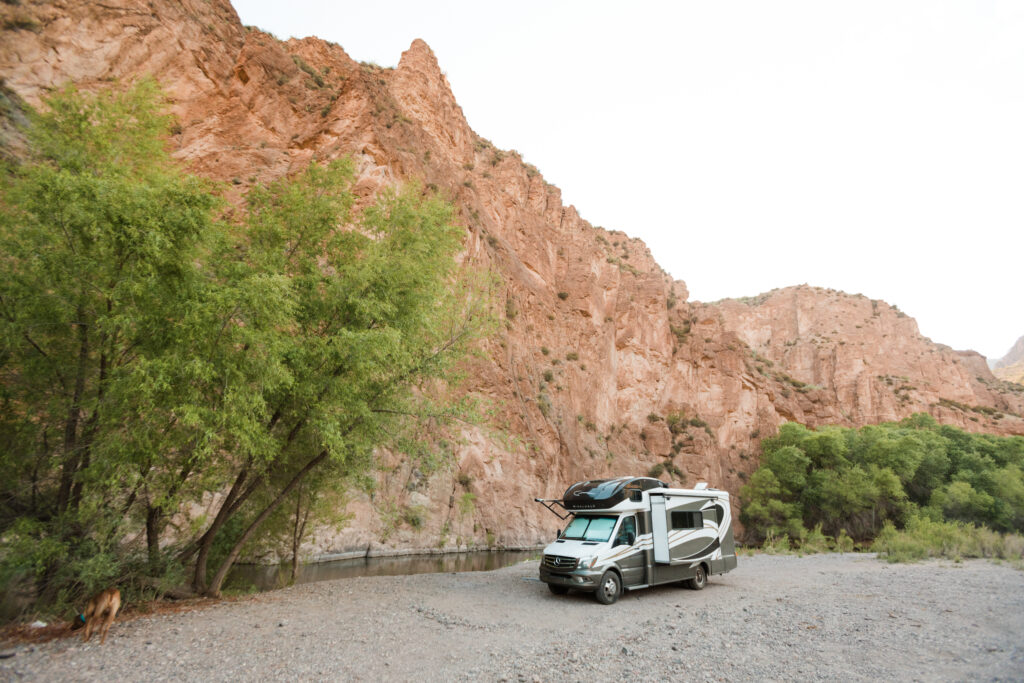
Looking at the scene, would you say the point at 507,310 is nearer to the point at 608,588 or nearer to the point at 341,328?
the point at 608,588

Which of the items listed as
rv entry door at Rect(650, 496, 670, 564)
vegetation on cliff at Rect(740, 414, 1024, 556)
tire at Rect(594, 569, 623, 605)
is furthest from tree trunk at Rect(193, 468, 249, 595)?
vegetation on cliff at Rect(740, 414, 1024, 556)

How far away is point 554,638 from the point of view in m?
7.67

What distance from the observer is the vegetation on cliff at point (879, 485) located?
106 feet

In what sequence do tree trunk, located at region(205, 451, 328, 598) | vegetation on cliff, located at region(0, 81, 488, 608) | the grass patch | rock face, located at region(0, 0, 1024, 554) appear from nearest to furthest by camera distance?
vegetation on cliff, located at region(0, 81, 488, 608), tree trunk, located at region(205, 451, 328, 598), the grass patch, rock face, located at region(0, 0, 1024, 554)

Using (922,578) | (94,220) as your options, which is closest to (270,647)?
(94,220)

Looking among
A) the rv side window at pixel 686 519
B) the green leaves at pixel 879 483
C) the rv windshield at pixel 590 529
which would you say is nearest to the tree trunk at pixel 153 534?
the rv windshield at pixel 590 529

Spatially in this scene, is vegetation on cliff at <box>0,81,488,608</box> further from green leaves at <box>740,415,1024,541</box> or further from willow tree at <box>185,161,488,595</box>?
green leaves at <box>740,415,1024,541</box>

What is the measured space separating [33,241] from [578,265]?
4355 cm

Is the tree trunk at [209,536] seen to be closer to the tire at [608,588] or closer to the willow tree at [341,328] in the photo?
the willow tree at [341,328]

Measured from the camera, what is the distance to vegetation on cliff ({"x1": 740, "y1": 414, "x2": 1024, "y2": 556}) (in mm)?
32312

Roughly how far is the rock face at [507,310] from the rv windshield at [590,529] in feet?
10.2

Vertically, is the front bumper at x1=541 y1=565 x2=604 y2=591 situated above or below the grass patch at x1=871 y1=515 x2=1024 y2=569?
above

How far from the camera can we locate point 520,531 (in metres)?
30.4

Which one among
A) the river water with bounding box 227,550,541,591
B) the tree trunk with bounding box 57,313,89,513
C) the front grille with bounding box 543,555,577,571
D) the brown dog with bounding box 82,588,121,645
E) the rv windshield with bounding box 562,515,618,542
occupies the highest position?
the tree trunk with bounding box 57,313,89,513
